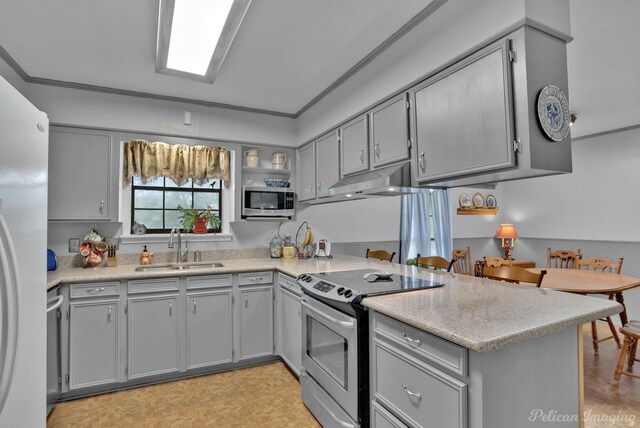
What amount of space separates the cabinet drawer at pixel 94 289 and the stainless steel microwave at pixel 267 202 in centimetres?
133

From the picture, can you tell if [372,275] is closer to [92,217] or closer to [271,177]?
[271,177]

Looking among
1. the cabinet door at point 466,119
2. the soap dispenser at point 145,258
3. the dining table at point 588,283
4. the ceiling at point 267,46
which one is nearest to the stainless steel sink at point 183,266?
the soap dispenser at point 145,258

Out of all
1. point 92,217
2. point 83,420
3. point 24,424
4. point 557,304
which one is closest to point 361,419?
point 557,304

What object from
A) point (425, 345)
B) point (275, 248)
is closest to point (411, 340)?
point (425, 345)

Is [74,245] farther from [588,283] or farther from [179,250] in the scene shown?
[588,283]

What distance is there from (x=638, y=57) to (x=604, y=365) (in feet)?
8.90

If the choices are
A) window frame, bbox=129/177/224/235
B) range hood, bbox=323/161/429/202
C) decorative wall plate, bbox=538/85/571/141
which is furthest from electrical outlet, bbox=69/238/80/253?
decorative wall plate, bbox=538/85/571/141

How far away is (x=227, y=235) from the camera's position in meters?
3.67

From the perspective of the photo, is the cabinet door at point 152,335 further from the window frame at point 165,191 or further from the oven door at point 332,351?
the oven door at point 332,351

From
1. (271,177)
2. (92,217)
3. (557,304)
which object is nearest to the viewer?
(557,304)

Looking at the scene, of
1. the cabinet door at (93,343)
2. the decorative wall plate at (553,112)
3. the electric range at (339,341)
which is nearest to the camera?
the decorative wall plate at (553,112)

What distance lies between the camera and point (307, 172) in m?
3.74

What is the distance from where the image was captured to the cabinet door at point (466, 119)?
1662mm

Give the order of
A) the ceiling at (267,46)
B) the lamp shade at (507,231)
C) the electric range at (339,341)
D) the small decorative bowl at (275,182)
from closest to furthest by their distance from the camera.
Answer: the electric range at (339,341), the ceiling at (267,46), the small decorative bowl at (275,182), the lamp shade at (507,231)
